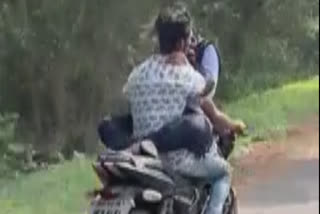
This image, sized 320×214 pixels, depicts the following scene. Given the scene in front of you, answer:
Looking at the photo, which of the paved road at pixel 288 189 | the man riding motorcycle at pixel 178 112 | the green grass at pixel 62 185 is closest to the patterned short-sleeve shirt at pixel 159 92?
the man riding motorcycle at pixel 178 112

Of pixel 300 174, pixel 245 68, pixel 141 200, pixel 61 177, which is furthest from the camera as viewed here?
pixel 245 68

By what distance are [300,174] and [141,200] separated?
8049 millimetres

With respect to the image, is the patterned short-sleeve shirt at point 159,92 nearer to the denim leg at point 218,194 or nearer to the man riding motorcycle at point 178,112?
the man riding motorcycle at point 178,112

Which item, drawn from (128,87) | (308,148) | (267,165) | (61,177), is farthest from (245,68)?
(128,87)

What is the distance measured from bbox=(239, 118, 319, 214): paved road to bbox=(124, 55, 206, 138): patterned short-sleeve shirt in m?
4.47

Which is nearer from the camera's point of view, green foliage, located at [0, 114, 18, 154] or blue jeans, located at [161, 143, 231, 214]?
blue jeans, located at [161, 143, 231, 214]

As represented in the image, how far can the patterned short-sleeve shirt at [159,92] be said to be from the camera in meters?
8.60

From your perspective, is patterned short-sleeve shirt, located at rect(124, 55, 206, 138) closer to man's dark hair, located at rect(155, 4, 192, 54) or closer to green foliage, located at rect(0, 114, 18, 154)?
man's dark hair, located at rect(155, 4, 192, 54)

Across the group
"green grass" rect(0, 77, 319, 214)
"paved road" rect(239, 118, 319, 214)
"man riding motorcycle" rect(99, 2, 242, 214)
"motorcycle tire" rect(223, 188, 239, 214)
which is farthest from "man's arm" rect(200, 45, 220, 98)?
"paved road" rect(239, 118, 319, 214)

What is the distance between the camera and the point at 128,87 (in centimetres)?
882

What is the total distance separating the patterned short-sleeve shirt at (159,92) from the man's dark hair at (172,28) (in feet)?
0.44

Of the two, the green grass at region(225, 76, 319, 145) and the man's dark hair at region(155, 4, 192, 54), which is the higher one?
the man's dark hair at region(155, 4, 192, 54)

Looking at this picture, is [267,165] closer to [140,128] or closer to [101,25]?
[101,25]

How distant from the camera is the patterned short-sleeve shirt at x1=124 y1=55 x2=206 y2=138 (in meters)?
8.60
